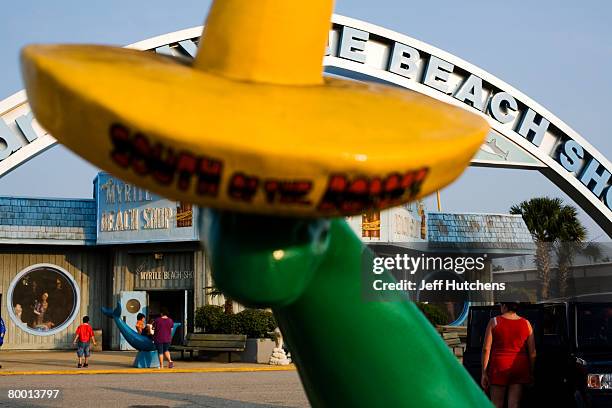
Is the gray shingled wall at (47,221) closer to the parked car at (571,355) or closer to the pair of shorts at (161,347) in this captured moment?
the pair of shorts at (161,347)

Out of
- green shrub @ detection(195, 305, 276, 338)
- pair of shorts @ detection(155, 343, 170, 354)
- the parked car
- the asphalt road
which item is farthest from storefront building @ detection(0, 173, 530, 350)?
the parked car

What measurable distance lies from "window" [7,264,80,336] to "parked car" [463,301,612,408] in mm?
24059

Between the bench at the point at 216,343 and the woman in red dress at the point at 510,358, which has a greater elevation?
the woman in red dress at the point at 510,358

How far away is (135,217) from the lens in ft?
95.3

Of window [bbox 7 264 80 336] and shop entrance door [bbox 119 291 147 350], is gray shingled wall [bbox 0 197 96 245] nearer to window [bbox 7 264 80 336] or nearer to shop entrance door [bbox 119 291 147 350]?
window [bbox 7 264 80 336]

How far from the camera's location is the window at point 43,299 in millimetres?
30672

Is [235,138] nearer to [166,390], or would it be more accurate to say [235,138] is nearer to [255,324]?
[166,390]

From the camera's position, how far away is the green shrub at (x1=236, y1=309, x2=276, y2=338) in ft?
79.5

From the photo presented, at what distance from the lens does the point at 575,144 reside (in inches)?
1041

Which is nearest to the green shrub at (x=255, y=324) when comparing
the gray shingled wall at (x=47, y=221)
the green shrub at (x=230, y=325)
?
the green shrub at (x=230, y=325)

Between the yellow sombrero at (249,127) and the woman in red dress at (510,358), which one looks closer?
the yellow sombrero at (249,127)

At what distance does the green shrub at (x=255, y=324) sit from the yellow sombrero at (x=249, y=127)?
A: 2250 cm

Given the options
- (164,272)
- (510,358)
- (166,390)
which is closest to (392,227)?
(164,272)

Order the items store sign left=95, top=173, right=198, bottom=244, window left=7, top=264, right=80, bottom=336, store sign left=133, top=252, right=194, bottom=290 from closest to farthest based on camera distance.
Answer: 1. store sign left=95, top=173, right=198, bottom=244
2. store sign left=133, top=252, right=194, bottom=290
3. window left=7, top=264, right=80, bottom=336
